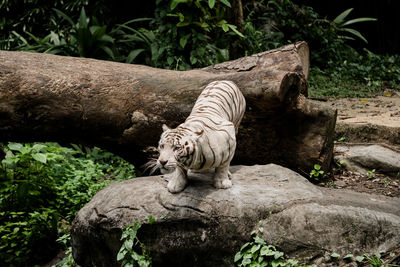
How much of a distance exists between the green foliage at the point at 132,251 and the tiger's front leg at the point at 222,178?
61 cm

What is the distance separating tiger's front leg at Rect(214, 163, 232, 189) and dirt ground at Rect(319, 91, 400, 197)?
175cm

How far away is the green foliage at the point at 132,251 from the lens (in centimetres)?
335

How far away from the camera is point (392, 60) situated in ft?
36.3

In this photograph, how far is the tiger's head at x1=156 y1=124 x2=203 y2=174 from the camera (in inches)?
120

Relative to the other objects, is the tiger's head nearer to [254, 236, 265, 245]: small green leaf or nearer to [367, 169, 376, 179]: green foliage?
[254, 236, 265, 245]: small green leaf

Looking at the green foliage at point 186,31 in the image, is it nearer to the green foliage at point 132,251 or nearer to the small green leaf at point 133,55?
the small green leaf at point 133,55

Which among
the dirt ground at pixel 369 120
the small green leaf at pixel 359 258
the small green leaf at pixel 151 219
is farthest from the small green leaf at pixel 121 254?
the dirt ground at pixel 369 120

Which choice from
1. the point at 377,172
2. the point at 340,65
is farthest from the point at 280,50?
the point at 340,65

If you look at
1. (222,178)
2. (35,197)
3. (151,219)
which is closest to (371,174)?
(222,178)

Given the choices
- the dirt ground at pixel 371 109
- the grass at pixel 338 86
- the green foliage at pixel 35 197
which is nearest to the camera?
the green foliage at pixel 35 197

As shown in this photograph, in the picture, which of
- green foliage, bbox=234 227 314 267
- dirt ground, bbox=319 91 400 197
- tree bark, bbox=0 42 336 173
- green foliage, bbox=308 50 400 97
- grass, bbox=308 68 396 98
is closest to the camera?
green foliage, bbox=234 227 314 267

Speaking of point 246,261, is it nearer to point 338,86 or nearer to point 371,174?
point 371,174

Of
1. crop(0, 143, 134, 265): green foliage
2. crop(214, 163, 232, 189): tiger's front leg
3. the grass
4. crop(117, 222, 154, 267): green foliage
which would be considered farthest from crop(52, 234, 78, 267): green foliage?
the grass

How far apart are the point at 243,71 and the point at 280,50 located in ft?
1.62
